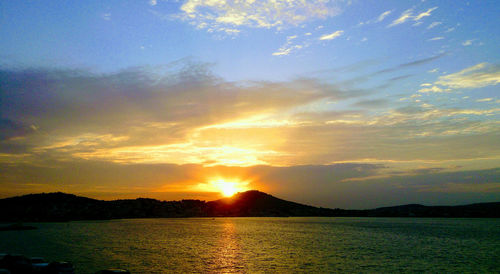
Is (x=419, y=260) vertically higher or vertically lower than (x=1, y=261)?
lower

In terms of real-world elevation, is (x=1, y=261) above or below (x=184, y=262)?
above

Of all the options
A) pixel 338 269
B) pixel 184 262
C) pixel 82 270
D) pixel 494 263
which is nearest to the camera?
Answer: pixel 82 270

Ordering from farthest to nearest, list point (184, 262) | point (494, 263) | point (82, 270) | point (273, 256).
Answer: point (273, 256), point (494, 263), point (184, 262), point (82, 270)

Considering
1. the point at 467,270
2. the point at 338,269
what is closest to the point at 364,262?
the point at 338,269

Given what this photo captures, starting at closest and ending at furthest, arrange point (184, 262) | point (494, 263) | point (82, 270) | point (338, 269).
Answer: point (82, 270) < point (338, 269) < point (184, 262) < point (494, 263)

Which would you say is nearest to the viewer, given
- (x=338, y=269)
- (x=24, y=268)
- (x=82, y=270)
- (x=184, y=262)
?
(x=24, y=268)

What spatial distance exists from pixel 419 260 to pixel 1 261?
63.0 meters

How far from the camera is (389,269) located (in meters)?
50.4

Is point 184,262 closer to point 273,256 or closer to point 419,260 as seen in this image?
point 273,256

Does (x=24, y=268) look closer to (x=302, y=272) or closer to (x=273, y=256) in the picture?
(x=302, y=272)

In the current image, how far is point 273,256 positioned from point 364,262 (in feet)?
52.0

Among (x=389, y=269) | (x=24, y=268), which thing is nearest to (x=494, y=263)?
(x=389, y=269)

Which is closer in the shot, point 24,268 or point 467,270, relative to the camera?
point 24,268

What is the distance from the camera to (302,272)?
151 feet
